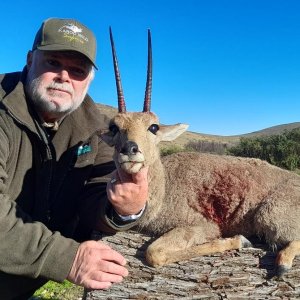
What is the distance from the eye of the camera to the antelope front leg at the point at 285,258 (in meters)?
5.66

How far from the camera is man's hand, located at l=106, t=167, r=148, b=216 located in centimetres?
489

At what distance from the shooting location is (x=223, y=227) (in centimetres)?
711

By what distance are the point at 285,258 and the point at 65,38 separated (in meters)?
4.28

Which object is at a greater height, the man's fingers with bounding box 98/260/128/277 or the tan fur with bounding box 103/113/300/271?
the tan fur with bounding box 103/113/300/271

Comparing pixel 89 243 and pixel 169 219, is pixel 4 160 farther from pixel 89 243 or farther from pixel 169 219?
pixel 169 219

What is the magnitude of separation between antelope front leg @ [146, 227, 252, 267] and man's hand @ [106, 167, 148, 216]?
121 cm

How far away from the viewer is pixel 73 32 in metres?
6.11

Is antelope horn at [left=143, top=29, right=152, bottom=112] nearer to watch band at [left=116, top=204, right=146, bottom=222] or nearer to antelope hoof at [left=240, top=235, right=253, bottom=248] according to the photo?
watch band at [left=116, top=204, right=146, bottom=222]

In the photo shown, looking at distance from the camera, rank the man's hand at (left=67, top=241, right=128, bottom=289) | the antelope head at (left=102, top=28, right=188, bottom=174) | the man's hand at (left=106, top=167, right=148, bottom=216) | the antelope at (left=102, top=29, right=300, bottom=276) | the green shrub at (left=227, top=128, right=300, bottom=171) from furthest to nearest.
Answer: the green shrub at (left=227, top=128, right=300, bottom=171)
the antelope at (left=102, top=29, right=300, bottom=276)
the antelope head at (left=102, top=28, right=188, bottom=174)
the man's hand at (left=106, top=167, right=148, bottom=216)
the man's hand at (left=67, top=241, right=128, bottom=289)

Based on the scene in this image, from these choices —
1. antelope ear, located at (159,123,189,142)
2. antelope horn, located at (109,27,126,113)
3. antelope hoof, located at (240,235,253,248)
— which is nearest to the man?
antelope horn, located at (109,27,126,113)

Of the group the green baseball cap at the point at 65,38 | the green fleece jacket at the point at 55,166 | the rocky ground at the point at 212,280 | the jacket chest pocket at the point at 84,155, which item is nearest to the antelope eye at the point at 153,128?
the green fleece jacket at the point at 55,166

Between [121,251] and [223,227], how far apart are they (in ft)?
6.34

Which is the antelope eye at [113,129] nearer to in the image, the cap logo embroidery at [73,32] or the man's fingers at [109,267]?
the cap logo embroidery at [73,32]

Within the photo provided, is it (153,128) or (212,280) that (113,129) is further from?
(212,280)
